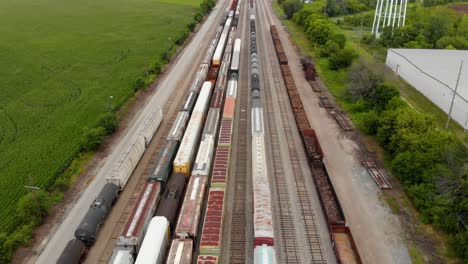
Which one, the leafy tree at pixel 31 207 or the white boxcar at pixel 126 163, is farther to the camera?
the white boxcar at pixel 126 163

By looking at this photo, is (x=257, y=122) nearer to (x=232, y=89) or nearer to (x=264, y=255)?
(x=232, y=89)

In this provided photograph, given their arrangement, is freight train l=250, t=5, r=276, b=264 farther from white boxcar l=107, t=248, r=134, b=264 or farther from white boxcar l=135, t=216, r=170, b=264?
white boxcar l=107, t=248, r=134, b=264

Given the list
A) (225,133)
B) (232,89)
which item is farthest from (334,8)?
(225,133)

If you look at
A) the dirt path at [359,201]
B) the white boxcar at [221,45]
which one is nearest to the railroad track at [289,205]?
the dirt path at [359,201]

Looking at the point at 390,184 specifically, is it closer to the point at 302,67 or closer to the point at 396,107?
the point at 396,107

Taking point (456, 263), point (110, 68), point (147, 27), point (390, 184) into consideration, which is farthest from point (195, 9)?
point (456, 263)

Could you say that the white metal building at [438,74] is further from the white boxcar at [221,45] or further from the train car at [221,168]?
the white boxcar at [221,45]

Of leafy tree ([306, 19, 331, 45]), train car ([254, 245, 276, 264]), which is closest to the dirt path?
train car ([254, 245, 276, 264])
